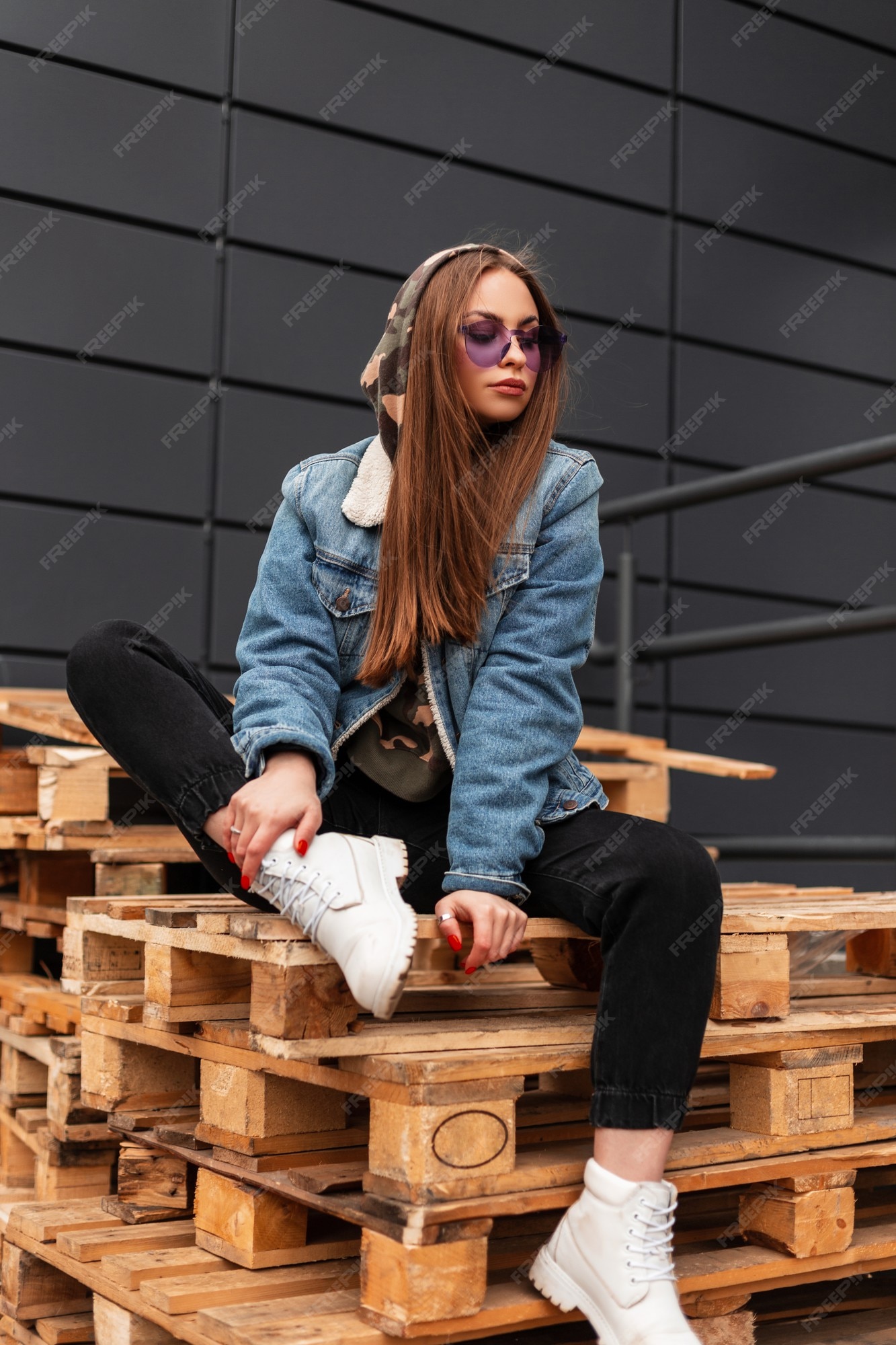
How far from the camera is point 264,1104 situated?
1688mm

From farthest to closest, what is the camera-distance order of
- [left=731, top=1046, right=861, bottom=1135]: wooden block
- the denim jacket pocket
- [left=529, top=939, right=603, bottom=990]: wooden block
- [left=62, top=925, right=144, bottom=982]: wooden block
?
[left=62, top=925, right=144, bottom=982]: wooden block → [left=529, top=939, right=603, bottom=990]: wooden block → the denim jacket pocket → [left=731, top=1046, right=861, bottom=1135]: wooden block

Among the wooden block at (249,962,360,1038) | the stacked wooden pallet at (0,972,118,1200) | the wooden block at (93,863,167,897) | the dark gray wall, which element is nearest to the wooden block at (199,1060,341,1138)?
the wooden block at (249,962,360,1038)

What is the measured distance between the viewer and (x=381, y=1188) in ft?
4.82

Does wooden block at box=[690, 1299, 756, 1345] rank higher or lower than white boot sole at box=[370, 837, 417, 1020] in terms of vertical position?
lower

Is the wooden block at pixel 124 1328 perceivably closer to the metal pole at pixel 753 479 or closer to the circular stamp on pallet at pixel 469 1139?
the circular stamp on pallet at pixel 469 1139

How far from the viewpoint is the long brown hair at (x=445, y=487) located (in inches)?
70.9

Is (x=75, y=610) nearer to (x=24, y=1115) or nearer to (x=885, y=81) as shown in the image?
(x=24, y=1115)

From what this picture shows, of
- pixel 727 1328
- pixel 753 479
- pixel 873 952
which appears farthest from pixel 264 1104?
pixel 753 479

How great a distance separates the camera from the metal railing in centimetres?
358

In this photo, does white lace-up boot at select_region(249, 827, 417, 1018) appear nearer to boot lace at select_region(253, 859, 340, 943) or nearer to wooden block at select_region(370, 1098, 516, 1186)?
boot lace at select_region(253, 859, 340, 943)

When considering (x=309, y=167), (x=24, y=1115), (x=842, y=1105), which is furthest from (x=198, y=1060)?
(x=309, y=167)

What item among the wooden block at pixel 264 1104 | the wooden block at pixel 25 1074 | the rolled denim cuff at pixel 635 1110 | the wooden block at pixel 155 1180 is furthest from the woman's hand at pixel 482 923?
the wooden block at pixel 25 1074

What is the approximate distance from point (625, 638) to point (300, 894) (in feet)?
9.60

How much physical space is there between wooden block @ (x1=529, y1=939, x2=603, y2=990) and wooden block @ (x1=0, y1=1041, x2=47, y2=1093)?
1.12m
